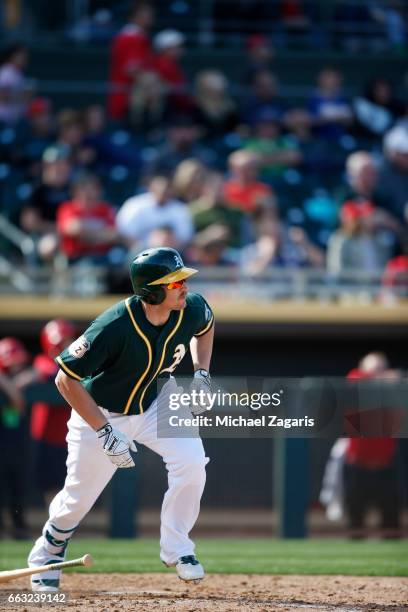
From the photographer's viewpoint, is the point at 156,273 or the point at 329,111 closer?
the point at 156,273

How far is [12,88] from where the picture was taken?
12.3 metres

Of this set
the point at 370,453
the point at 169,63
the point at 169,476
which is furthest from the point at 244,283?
the point at 169,476

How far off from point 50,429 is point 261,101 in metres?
5.26

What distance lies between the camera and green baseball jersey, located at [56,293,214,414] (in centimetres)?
548

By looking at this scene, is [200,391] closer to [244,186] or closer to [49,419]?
[49,419]

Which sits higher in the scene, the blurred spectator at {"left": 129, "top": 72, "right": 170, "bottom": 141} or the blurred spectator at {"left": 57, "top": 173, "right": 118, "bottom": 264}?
the blurred spectator at {"left": 129, "top": 72, "right": 170, "bottom": 141}

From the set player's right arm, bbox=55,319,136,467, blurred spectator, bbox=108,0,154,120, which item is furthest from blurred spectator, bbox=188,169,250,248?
player's right arm, bbox=55,319,136,467

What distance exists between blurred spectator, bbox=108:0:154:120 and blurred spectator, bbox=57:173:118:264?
2.40 metres

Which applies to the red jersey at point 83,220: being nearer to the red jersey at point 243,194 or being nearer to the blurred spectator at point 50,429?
the red jersey at point 243,194

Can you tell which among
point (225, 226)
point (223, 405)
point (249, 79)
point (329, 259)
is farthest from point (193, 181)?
point (223, 405)

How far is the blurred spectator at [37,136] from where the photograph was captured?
11914 mm

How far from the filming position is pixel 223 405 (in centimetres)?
578

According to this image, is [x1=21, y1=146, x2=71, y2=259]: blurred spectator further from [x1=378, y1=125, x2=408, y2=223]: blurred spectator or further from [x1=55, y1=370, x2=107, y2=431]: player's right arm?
[x1=55, y1=370, x2=107, y2=431]: player's right arm

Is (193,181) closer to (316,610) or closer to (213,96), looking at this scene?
(213,96)
